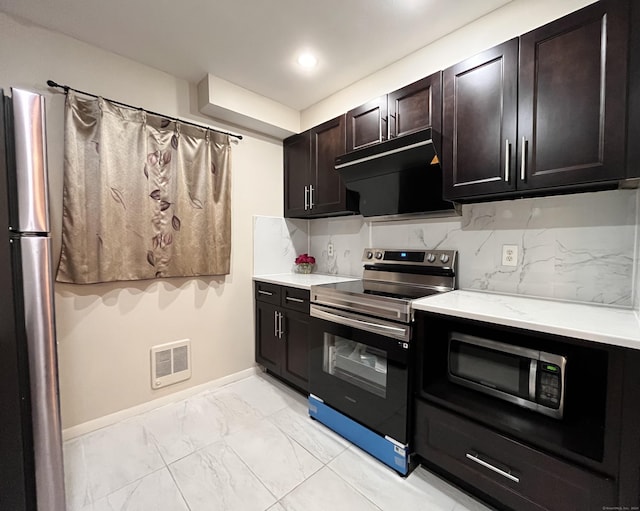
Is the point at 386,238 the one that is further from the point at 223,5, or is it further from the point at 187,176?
the point at 223,5

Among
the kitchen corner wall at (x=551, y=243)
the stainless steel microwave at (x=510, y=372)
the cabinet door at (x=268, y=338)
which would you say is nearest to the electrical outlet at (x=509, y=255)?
the kitchen corner wall at (x=551, y=243)

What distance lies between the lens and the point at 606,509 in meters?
1.02

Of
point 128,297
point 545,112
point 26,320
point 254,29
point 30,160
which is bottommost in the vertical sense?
point 128,297

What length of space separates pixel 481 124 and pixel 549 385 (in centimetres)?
130

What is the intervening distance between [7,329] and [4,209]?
37 cm

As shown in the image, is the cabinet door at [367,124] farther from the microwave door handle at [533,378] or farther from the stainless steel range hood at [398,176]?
the microwave door handle at [533,378]

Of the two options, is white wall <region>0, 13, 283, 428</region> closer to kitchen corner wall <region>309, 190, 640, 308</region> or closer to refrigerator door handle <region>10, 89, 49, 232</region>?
refrigerator door handle <region>10, 89, 49, 232</region>

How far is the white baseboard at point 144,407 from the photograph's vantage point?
1.87 meters

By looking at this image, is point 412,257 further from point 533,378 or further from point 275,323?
point 275,323

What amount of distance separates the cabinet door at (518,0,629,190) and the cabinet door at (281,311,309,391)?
1665 mm

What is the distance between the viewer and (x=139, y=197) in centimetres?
202

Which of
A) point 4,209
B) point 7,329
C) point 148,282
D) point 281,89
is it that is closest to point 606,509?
point 7,329

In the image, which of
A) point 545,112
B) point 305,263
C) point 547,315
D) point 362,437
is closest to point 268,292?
point 305,263

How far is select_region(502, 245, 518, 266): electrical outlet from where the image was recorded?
1730 millimetres
